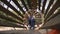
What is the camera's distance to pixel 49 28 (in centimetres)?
160

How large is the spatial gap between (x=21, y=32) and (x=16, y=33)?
5 centimetres

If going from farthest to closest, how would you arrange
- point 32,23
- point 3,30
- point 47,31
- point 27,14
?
point 47,31, point 3,30, point 32,23, point 27,14

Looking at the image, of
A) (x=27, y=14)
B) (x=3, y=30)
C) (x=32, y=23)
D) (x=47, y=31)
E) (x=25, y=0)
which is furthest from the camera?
(x=47, y=31)

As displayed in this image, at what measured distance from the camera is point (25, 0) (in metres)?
0.94

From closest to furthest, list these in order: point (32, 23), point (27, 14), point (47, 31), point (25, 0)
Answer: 1. point (25, 0)
2. point (27, 14)
3. point (32, 23)
4. point (47, 31)

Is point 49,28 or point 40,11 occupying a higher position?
point 40,11

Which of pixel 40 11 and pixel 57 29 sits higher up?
pixel 40 11

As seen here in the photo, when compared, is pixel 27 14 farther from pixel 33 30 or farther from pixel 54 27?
pixel 54 27

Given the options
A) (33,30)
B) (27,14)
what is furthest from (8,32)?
(27,14)

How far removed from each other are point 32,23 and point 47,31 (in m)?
0.37

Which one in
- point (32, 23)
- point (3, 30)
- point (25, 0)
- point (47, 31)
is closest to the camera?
point (25, 0)

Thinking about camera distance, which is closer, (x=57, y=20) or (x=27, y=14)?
(x=27, y=14)

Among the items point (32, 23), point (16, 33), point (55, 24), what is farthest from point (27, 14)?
point (55, 24)

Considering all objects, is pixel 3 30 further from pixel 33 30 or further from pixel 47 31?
pixel 47 31
